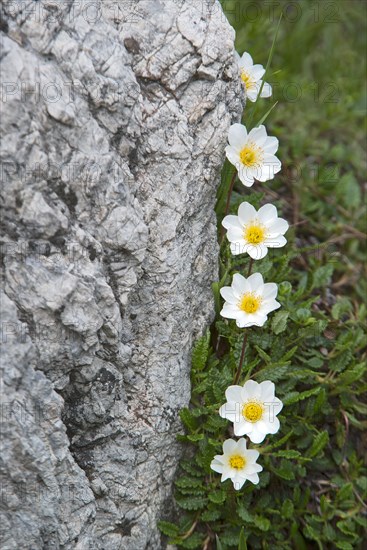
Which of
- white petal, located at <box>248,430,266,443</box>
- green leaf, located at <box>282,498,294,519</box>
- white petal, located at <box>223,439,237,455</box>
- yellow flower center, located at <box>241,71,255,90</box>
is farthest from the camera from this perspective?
yellow flower center, located at <box>241,71,255,90</box>

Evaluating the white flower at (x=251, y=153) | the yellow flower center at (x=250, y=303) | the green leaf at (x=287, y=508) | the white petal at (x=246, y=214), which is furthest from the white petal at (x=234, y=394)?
the white flower at (x=251, y=153)

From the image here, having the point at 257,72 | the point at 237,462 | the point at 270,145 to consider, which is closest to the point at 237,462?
the point at 237,462

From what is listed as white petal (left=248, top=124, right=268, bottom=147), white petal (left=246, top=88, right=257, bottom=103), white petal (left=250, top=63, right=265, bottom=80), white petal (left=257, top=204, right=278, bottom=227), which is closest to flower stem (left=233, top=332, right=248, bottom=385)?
white petal (left=257, top=204, right=278, bottom=227)

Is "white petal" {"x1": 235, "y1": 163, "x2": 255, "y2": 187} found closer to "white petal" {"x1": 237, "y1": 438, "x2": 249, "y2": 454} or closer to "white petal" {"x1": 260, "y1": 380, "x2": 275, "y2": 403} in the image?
"white petal" {"x1": 260, "y1": 380, "x2": 275, "y2": 403}

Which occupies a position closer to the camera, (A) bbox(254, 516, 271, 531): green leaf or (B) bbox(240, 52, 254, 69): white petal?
(A) bbox(254, 516, 271, 531): green leaf

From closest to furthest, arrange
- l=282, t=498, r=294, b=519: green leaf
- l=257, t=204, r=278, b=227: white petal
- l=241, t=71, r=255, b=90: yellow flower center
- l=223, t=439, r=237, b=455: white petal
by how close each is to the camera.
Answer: l=223, t=439, r=237, b=455: white petal
l=257, t=204, r=278, b=227: white petal
l=282, t=498, r=294, b=519: green leaf
l=241, t=71, r=255, b=90: yellow flower center

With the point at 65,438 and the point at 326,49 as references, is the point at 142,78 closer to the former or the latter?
the point at 65,438

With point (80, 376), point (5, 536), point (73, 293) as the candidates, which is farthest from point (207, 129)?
point (5, 536)

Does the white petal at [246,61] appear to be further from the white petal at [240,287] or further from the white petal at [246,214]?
the white petal at [240,287]
